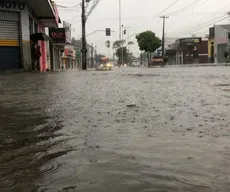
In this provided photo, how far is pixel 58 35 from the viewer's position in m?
33.6

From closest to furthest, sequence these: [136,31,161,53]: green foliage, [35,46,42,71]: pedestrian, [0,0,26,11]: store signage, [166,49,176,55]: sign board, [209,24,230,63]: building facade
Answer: [0,0,26,11]: store signage < [35,46,42,71]: pedestrian < [209,24,230,63]: building facade < [136,31,161,53]: green foliage < [166,49,176,55]: sign board

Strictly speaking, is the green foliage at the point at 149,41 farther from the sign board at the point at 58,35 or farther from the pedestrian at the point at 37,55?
the pedestrian at the point at 37,55

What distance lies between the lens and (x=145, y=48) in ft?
227

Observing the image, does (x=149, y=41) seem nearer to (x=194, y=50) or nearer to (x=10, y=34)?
(x=194, y=50)

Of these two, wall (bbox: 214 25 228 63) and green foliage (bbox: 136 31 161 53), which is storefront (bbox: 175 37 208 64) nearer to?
green foliage (bbox: 136 31 161 53)

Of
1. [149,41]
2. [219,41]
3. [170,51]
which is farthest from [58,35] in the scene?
[170,51]

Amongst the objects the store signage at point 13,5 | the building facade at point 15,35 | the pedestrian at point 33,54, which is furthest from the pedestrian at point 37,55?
the store signage at point 13,5

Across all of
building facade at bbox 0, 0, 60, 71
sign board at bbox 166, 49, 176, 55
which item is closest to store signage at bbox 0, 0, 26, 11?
building facade at bbox 0, 0, 60, 71

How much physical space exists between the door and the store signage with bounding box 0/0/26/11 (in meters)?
0.35

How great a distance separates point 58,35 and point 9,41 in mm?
15333

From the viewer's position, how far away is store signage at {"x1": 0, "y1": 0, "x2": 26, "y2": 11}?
17828mm

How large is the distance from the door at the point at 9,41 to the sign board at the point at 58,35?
14.5m

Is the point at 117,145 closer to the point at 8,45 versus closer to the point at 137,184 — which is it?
the point at 137,184

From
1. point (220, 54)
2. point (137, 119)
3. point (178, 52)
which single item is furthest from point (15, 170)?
point (178, 52)
